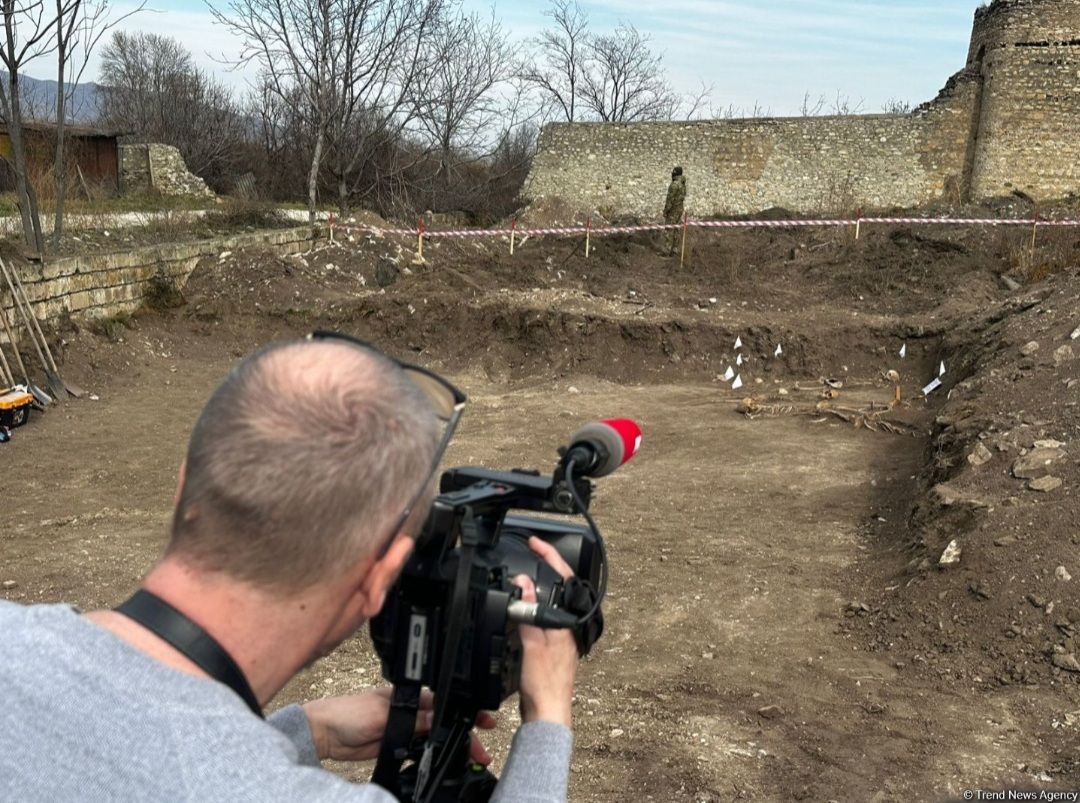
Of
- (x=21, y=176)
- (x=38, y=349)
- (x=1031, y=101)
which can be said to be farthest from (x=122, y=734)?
(x=1031, y=101)

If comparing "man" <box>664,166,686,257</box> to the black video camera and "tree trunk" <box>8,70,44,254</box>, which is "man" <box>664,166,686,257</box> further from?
the black video camera

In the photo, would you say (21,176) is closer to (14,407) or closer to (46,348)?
(46,348)

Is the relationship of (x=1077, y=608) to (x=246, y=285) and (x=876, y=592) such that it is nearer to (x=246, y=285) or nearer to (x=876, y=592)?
(x=876, y=592)

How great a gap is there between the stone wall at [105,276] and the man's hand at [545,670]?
1041 cm

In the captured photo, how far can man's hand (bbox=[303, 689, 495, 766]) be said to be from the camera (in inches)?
60.5

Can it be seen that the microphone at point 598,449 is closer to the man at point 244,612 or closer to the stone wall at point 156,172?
the man at point 244,612

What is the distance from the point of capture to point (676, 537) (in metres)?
6.42

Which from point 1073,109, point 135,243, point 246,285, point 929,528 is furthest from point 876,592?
point 1073,109

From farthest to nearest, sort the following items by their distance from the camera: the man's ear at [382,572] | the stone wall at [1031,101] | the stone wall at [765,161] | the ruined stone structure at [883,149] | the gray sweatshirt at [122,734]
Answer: the stone wall at [765,161] < the ruined stone structure at [883,149] < the stone wall at [1031,101] < the man's ear at [382,572] < the gray sweatshirt at [122,734]

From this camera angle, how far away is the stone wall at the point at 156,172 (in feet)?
75.4

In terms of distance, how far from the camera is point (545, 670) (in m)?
1.37

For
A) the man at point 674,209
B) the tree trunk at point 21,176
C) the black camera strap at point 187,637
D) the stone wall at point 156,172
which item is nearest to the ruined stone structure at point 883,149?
the man at point 674,209

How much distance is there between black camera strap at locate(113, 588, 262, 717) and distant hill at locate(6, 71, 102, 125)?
13.2 metres

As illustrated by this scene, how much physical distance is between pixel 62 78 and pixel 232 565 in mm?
13203
